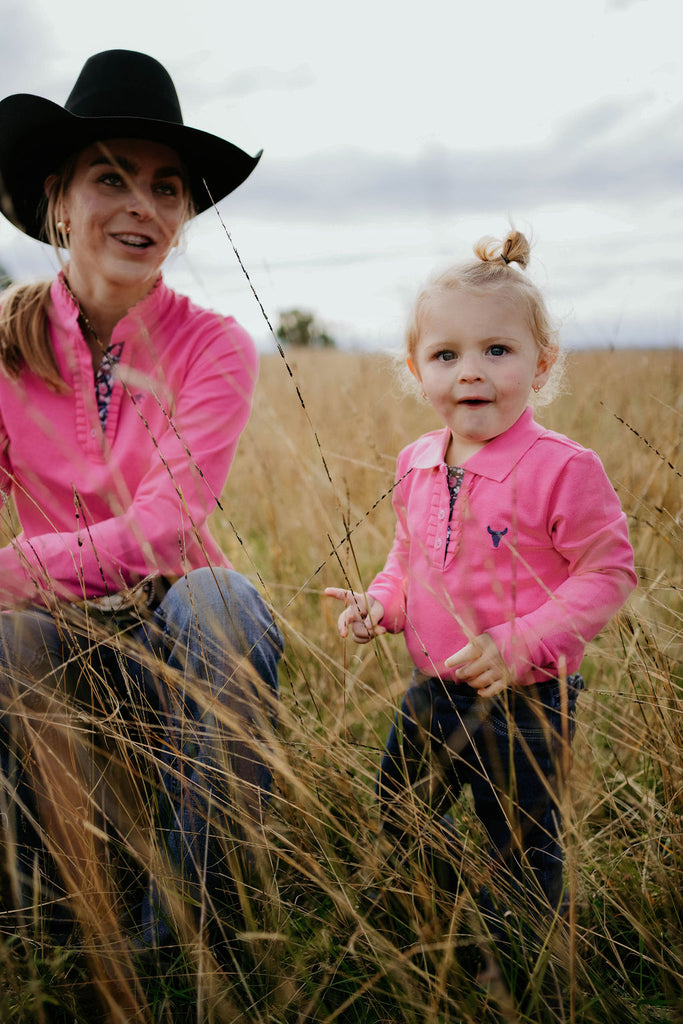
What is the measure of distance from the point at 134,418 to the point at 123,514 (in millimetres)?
311

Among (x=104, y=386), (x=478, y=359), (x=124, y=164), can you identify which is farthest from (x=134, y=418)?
(x=478, y=359)

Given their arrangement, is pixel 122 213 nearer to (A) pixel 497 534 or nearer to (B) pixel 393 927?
(A) pixel 497 534

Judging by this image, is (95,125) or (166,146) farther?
(166,146)

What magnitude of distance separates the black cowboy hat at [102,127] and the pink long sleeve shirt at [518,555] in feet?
2.99

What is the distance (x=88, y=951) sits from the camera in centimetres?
108

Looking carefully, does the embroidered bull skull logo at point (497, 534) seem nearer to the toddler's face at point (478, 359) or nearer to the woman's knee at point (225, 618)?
the toddler's face at point (478, 359)

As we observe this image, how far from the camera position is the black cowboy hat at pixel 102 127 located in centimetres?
156

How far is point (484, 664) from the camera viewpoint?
3.77 ft

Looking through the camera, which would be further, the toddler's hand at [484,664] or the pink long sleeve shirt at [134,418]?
the pink long sleeve shirt at [134,418]

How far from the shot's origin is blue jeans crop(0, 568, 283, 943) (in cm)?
119

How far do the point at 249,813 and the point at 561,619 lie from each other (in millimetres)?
684

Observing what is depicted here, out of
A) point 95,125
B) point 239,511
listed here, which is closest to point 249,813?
point 95,125

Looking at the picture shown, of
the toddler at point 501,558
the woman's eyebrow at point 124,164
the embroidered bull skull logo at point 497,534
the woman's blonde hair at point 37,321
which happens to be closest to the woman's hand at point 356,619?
the toddler at point 501,558

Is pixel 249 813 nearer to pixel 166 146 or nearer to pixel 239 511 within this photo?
pixel 166 146
